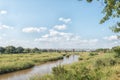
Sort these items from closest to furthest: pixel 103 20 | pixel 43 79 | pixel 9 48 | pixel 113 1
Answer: pixel 113 1, pixel 103 20, pixel 43 79, pixel 9 48

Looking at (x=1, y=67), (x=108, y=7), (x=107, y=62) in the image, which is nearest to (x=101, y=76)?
(x=108, y=7)

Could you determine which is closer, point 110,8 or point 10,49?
point 110,8

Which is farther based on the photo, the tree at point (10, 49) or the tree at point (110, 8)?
the tree at point (10, 49)

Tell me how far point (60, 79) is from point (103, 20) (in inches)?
156

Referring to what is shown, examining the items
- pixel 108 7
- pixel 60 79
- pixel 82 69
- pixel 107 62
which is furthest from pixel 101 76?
pixel 107 62

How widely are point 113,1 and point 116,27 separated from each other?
309cm

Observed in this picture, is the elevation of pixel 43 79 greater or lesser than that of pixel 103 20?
lesser

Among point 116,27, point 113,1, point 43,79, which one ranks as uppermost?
point 113,1

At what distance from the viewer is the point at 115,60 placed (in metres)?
24.3

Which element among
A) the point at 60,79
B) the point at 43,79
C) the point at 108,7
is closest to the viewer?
the point at 108,7

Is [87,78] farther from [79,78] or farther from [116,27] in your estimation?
[116,27]

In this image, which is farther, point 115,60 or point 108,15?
point 115,60

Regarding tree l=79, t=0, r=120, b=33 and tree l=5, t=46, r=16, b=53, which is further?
tree l=5, t=46, r=16, b=53

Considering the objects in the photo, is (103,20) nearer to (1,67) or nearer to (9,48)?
(1,67)
